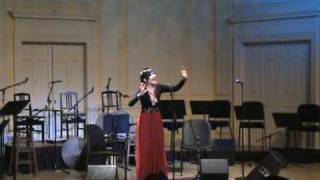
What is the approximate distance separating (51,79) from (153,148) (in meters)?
5.03

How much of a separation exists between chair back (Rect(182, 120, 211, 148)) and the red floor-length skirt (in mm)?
2022

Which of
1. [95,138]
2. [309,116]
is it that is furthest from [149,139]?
[309,116]

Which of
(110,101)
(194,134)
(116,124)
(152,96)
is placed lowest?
(194,134)

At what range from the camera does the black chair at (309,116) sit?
36.8 ft

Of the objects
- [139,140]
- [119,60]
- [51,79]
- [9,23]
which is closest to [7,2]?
[9,23]

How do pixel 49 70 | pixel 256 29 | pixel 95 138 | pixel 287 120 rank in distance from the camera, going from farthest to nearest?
pixel 256 29
pixel 49 70
pixel 287 120
pixel 95 138

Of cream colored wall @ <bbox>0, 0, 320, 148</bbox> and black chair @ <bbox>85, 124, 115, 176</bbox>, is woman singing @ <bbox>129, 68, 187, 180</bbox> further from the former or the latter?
cream colored wall @ <bbox>0, 0, 320, 148</bbox>

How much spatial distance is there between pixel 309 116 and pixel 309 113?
2.3 inches

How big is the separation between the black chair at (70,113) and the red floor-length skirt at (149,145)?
353 cm

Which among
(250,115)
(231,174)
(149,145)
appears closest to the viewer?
(149,145)

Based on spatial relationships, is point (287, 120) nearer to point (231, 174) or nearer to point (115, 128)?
point (231, 174)

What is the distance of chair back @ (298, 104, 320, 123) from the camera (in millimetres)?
11227

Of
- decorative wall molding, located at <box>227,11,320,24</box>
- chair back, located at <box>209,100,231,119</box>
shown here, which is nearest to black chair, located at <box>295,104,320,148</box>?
chair back, located at <box>209,100,231,119</box>

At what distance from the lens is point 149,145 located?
25.8 feet
